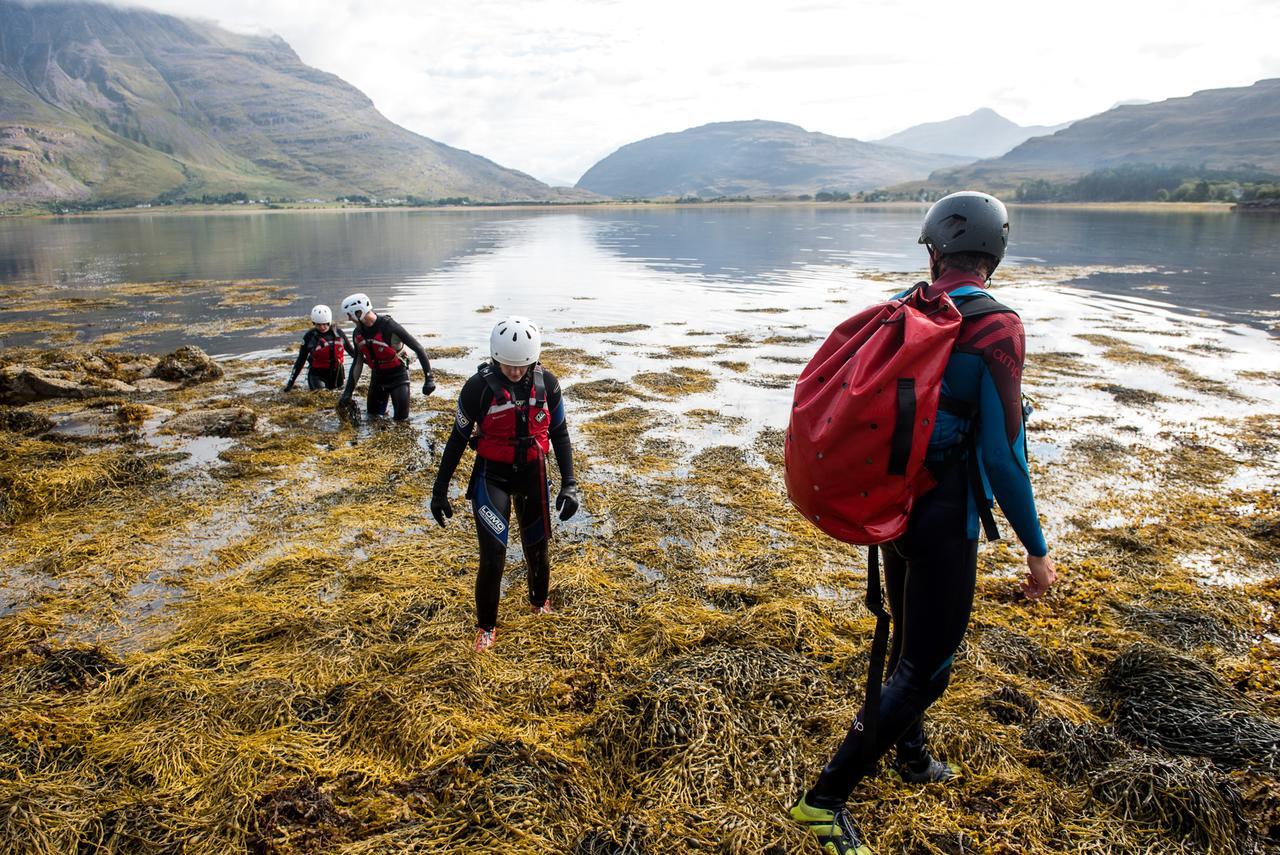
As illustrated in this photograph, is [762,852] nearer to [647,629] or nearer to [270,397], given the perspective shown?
[647,629]

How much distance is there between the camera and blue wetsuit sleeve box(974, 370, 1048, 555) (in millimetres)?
2920

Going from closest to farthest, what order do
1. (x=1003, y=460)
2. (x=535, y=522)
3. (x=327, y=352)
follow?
1. (x=1003, y=460)
2. (x=535, y=522)
3. (x=327, y=352)

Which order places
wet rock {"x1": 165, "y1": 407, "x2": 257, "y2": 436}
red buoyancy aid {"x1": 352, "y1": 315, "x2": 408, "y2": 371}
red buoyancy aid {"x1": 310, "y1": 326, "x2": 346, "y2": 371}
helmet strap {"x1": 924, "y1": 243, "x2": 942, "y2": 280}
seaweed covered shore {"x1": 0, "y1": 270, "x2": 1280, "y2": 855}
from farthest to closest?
red buoyancy aid {"x1": 310, "y1": 326, "x2": 346, "y2": 371} → red buoyancy aid {"x1": 352, "y1": 315, "x2": 408, "y2": 371} → wet rock {"x1": 165, "y1": 407, "x2": 257, "y2": 436} → seaweed covered shore {"x1": 0, "y1": 270, "x2": 1280, "y2": 855} → helmet strap {"x1": 924, "y1": 243, "x2": 942, "y2": 280}

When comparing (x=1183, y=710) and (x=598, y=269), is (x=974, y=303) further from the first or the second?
(x=598, y=269)

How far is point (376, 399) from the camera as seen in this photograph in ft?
39.8

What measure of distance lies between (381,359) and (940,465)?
1043cm

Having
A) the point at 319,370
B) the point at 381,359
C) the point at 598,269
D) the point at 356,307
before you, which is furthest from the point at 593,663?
the point at 598,269

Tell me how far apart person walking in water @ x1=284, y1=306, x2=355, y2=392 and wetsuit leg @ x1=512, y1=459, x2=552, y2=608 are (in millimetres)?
9363

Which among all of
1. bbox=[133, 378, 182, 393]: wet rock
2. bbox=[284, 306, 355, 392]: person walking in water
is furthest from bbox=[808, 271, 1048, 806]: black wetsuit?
bbox=[133, 378, 182, 393]: wet rock

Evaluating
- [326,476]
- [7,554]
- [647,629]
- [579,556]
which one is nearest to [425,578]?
[579,556]

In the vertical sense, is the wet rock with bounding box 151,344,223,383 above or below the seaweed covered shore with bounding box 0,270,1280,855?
above

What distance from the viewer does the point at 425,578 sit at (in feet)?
21.9

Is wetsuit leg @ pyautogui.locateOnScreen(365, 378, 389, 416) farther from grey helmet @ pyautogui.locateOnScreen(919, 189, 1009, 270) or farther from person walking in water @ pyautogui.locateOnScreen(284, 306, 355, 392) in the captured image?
grey helmet @ pyautogui.locateOnScreen(919, 189, 1009, 270)

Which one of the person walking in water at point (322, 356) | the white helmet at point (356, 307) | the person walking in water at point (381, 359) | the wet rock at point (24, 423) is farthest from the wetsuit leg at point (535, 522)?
the wet rock at point (24, 423)
